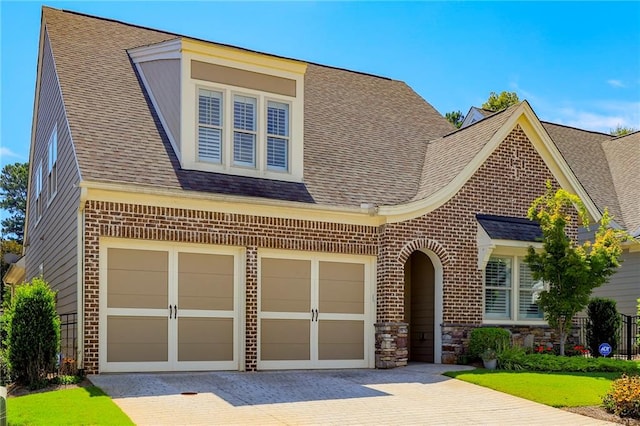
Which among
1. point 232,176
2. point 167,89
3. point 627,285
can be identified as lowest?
point 627,285

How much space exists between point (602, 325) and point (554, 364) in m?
4.72

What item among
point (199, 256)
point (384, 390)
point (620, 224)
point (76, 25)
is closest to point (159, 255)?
point (199, 256)

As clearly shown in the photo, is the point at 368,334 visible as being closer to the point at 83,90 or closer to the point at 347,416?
the point at 347,416

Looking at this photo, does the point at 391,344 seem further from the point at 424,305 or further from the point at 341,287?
the point at 424,305

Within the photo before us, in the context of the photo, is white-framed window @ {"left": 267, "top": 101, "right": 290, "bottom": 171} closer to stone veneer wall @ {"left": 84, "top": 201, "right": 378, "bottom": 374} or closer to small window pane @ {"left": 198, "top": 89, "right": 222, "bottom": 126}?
small window pane @ {"left": 198, "top": 89, "right": 222, "bottom": 126}

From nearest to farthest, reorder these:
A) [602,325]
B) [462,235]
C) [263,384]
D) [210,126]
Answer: [263,384], [210,126], [462,235], [602,325]

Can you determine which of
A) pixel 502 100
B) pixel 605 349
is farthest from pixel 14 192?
pixel 605 349

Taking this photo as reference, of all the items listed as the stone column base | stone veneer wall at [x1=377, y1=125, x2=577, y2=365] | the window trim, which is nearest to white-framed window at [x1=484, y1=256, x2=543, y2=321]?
the window trim

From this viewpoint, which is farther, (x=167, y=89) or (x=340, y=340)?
(x=167, y=89)

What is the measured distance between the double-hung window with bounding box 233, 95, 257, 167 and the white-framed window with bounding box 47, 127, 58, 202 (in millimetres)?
4686

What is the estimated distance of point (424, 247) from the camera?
Result: 16734 millimetres

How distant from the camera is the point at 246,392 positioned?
12.0m

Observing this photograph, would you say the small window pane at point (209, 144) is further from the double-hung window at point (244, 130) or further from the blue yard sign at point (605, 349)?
the blue yard sign at point (605, 349)

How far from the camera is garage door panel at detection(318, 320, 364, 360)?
15828 millimetres
